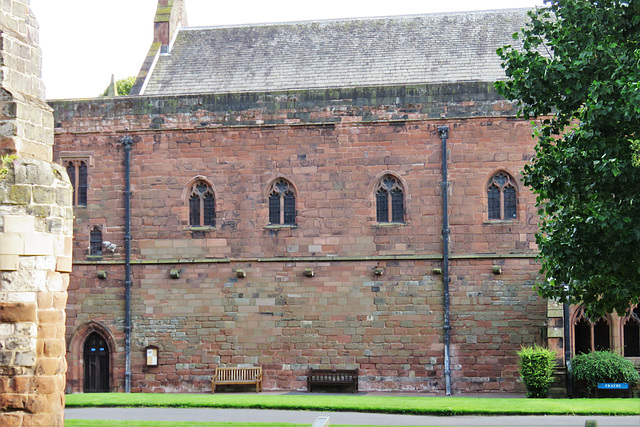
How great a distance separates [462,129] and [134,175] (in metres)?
9.37

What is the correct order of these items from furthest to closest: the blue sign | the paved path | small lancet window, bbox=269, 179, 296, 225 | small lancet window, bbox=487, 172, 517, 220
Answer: small lancet window, bbox=269, 179, 296, 225 → small lancet window, bbox=487, 172, 517, 220 → the blue sign → the paved path

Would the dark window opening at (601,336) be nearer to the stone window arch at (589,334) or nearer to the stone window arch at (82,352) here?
the stone window arch at (589,334)

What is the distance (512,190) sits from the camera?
23781 millimetres

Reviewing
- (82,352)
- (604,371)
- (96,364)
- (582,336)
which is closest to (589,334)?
(582,336)

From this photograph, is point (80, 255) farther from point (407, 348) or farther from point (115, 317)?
point (407, 348)

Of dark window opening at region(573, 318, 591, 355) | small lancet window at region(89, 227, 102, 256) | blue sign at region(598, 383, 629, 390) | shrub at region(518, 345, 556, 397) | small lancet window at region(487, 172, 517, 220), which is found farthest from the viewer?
small lancet window at region(89, 227, 102, 256)

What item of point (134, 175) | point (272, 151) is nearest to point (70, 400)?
point (134, 175)

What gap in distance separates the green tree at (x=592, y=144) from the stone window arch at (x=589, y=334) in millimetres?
8161

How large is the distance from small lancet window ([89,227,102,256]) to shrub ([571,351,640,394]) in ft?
44.2

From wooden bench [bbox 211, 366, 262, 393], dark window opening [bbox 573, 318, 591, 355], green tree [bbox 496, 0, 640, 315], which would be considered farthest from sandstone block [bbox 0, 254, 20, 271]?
dark window opening [bbox 573, 318, 591, 355]

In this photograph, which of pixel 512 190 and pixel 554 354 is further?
pixel 512 190

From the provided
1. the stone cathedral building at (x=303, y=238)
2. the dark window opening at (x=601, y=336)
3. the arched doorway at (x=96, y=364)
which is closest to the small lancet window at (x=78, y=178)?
the stone cathedral building at (x=303, y=238)

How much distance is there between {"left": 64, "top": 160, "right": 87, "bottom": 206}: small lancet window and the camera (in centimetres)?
2506

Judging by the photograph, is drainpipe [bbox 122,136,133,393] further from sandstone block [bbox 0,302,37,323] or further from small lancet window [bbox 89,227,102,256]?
sandstone block [bbox 0,302,37,323]
